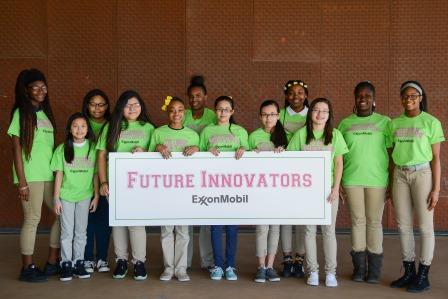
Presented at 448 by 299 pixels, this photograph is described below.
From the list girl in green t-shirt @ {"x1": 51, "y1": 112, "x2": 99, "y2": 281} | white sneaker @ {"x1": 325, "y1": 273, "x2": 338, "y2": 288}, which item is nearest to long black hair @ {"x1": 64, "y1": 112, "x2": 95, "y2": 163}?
girl in green t-shirt @ {"x1": 51, "y1": 112, "x2": 99, "y2": 281}

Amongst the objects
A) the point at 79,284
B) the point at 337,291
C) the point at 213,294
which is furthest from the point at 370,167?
the point at 79,284

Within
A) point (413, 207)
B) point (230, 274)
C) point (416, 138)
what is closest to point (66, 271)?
point (230, 274)

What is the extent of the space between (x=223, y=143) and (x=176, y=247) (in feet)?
3.08

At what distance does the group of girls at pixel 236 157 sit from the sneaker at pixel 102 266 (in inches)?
7.0

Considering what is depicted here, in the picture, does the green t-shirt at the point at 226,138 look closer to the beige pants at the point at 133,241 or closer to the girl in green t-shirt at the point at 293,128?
the girl in green t-shirt at the point at 293,128

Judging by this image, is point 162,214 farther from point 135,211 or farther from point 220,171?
point 220,171

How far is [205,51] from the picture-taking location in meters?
6.49

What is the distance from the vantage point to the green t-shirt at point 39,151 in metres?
4.56

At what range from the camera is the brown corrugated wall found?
21.1 feet

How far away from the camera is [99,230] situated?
494 centimetres

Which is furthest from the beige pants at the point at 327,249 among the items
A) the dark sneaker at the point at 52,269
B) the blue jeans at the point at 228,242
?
the dark sneaker at the point at 52,269

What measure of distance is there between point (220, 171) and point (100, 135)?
1.04m

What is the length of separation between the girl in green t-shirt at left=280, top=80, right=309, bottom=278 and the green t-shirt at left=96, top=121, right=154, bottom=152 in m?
1.16

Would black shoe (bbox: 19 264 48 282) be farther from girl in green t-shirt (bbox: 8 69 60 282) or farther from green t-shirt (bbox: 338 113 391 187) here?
green t-shirt (bbox: 338 113 391 187)
